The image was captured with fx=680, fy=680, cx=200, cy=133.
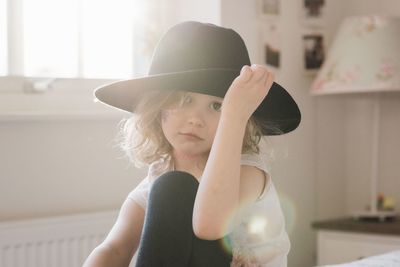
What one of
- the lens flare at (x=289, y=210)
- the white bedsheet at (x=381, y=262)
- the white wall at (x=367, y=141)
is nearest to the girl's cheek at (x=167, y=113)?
the white bedsheet at (x=381, y=262)

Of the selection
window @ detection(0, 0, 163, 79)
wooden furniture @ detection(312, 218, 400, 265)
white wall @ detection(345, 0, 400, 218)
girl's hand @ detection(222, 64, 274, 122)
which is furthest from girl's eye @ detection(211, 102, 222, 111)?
white wall @ detection(345, 0, 400, 218)

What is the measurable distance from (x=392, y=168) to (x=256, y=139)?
1.75 m

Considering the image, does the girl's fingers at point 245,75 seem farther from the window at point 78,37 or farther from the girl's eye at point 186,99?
the window at point 78,37

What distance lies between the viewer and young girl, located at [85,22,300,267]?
97cm

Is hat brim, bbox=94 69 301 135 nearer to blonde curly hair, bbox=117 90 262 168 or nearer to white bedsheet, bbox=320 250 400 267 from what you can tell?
blonde curly hair, bbox=117 90 262 168

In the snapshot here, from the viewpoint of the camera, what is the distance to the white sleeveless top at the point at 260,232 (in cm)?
113

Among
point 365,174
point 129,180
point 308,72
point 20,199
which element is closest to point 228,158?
point 20,199

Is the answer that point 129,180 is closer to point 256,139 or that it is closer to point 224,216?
point 256,139

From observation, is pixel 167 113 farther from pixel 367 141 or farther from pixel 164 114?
pixel 367 141

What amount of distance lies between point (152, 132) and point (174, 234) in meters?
0.34

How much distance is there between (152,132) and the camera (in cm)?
126

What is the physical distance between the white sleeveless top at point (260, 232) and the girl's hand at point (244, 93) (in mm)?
165

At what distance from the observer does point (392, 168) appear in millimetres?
2822

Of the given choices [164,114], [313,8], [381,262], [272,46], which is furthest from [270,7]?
[164,114]
